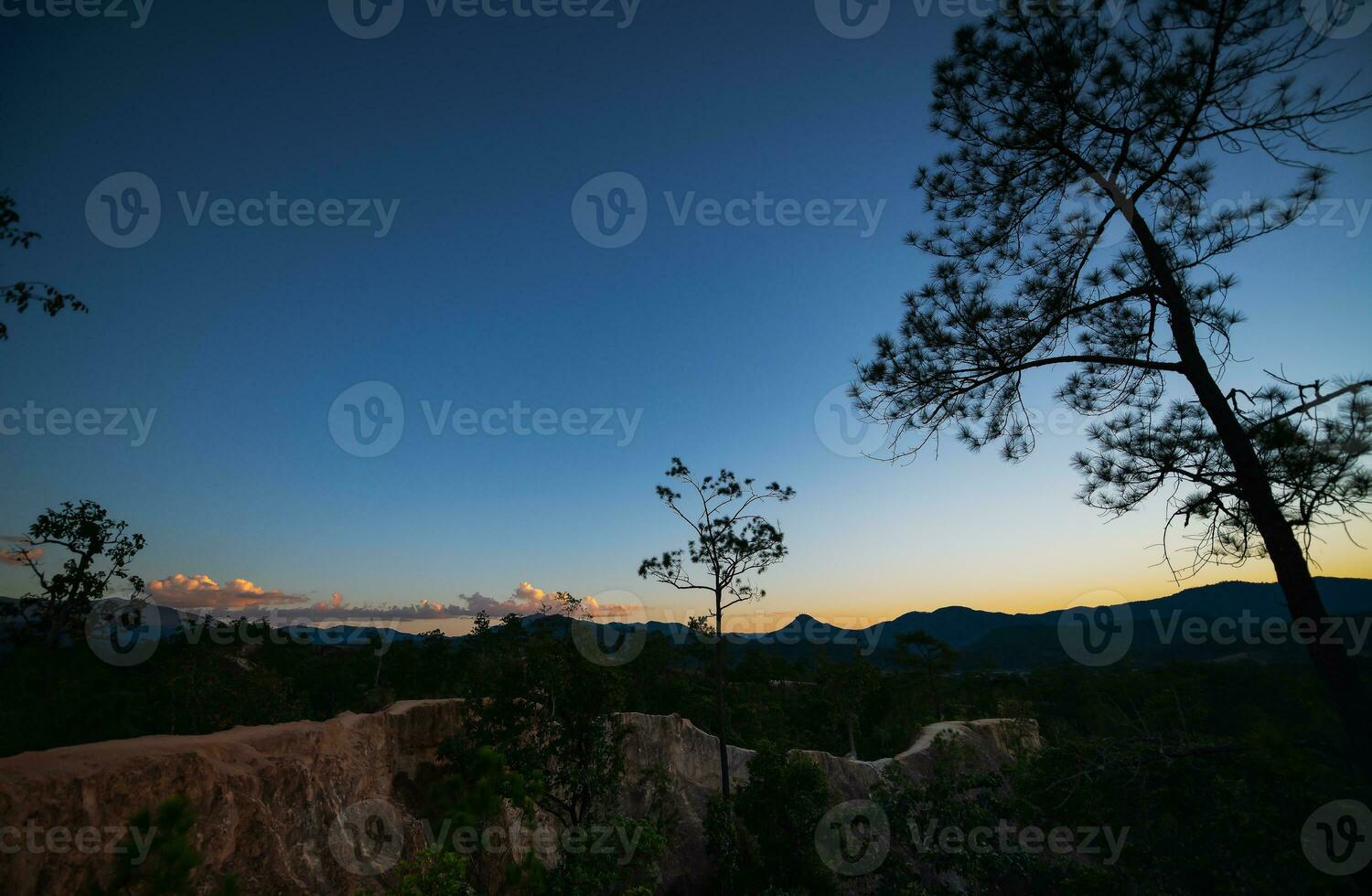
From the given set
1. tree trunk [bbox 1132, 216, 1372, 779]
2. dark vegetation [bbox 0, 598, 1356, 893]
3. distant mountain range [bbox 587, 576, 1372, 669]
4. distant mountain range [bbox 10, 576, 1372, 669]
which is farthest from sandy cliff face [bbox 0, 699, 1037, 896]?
tree trunk [bbox 1132, 216, 1372, 779]

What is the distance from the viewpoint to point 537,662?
491 inches

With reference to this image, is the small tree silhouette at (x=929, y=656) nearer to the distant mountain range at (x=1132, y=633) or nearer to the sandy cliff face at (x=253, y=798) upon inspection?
the distant mountain range at (x=1132, y=633)

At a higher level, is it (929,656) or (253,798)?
(253,798)

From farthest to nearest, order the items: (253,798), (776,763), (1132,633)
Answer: (1132,633)
(776,763)
(253,798)

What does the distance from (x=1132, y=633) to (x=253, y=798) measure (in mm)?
67793

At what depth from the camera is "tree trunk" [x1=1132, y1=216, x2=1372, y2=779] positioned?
4035 millimetres

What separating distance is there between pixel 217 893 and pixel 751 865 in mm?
11465

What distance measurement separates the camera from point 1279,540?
438 cm

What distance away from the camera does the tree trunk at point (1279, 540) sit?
404cm

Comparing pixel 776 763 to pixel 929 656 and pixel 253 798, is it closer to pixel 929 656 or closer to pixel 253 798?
pixel 253 798

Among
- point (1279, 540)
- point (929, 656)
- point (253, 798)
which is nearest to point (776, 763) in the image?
point (253, 798)

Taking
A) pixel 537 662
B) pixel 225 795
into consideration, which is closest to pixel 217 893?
pixel 225 795

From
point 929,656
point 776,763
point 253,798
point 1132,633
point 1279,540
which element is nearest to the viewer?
point 1279,540

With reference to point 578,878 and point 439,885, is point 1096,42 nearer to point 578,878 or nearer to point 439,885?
point 439,885
